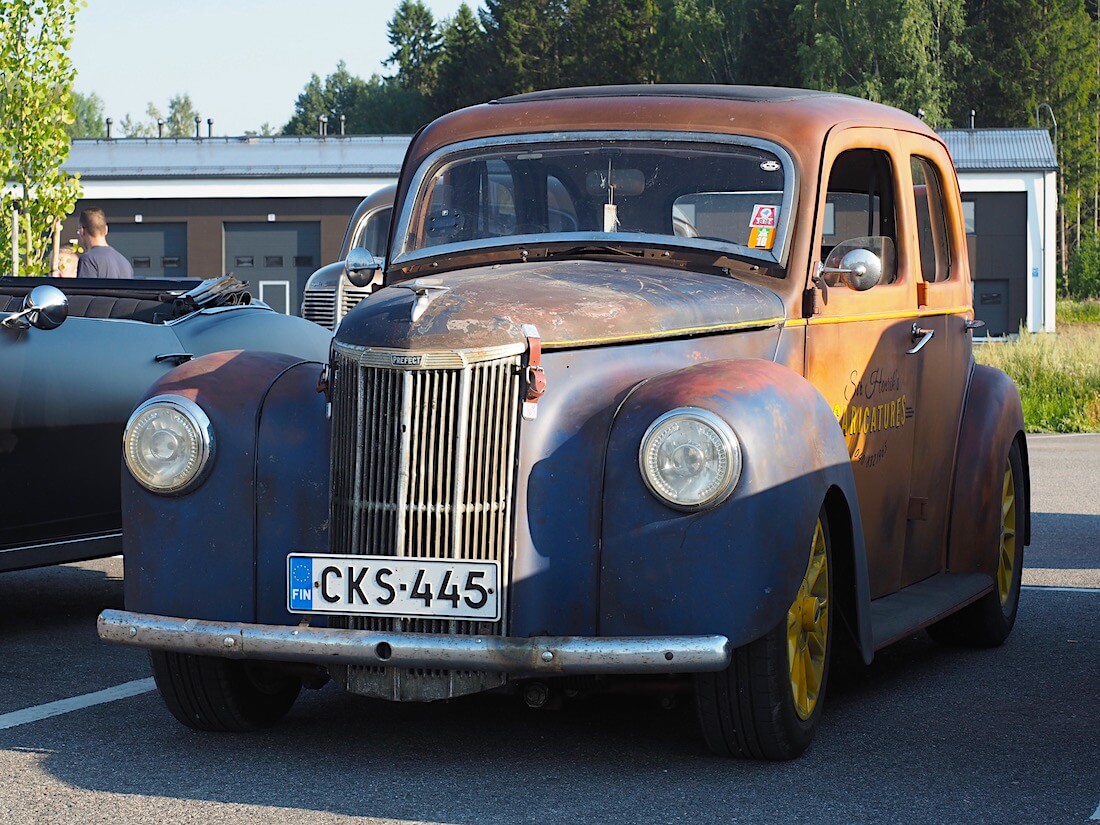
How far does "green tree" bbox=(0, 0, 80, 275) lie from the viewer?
13125mm

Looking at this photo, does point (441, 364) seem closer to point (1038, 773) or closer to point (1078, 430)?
point (1038, 773)

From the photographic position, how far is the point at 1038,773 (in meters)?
4.66

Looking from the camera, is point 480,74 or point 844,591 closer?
point 844,591

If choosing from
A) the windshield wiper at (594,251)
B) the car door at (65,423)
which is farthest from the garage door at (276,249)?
the windshield wiper at (594,251)

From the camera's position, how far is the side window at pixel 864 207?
596 centimetres

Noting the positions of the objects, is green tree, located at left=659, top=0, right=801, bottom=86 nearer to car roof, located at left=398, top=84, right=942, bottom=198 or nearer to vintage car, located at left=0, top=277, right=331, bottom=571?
vintage car, located at left=0, top=277, right=331, bottom=571

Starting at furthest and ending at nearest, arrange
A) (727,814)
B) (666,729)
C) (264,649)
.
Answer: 1. (666,729)
2. (264,649)
3. (727,814)

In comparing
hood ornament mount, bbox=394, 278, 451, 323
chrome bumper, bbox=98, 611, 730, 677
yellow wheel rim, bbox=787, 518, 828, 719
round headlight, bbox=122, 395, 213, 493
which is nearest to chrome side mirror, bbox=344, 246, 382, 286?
hood ornament mount, bbox=394, 278, 451, 323

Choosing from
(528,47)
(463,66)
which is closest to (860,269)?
(528,47)

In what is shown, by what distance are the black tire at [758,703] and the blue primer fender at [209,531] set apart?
122 cm

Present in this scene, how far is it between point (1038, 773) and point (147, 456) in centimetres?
266

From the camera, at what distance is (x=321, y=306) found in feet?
40.8

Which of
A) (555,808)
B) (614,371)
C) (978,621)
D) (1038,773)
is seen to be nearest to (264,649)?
(555,808)

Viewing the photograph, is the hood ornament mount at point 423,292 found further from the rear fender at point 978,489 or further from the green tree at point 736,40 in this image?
the green tree at point 736,40
